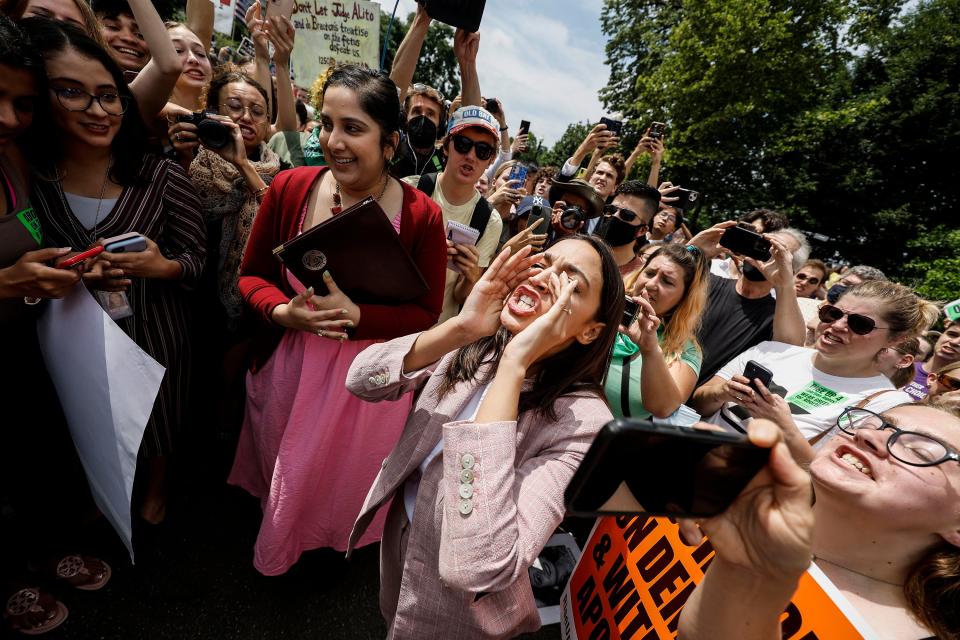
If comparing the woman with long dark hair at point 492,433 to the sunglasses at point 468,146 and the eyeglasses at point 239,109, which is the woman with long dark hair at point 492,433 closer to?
the sunglasses at point 468,146

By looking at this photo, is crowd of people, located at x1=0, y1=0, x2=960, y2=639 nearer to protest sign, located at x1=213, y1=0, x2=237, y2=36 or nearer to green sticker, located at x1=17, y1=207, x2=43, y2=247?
green sticker, located at x1=17, y1=207, x2=43, y2=247

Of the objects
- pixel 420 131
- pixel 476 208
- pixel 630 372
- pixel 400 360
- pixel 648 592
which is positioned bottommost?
pixel 648 592

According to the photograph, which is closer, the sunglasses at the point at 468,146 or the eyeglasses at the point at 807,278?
the sunglasses at the point at 468,146

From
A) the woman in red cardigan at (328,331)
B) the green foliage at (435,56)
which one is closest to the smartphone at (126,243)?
the woman in red cardigan at (328,331)

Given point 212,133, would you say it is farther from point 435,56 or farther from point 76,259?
point 435,56

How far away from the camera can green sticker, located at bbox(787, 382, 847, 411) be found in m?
2.53

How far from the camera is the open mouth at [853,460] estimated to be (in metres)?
1.32

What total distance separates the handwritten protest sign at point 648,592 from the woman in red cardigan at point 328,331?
1.14 meters

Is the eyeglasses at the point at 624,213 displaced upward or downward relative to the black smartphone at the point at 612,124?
downward

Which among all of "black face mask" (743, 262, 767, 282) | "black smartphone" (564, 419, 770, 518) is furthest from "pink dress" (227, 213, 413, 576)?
"black face mask" (743, 262, 767, 282)

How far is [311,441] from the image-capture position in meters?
1.99

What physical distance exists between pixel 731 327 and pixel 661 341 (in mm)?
1139

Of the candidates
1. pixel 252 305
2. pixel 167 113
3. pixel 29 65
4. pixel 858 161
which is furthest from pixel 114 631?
pixel 858 161

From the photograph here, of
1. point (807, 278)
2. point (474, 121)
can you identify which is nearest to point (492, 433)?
point (474, 121)
